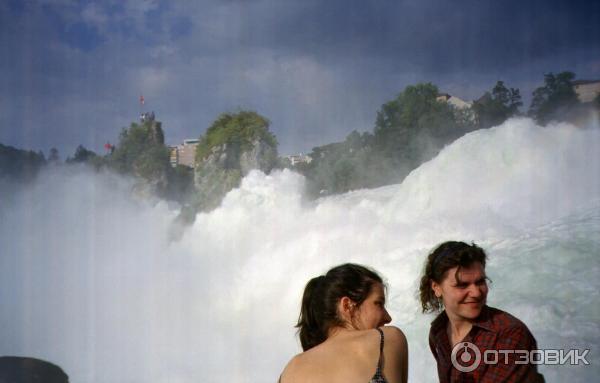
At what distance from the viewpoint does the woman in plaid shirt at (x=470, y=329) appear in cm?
119

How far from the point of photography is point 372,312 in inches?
46.3

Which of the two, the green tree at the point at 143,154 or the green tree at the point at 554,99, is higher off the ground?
the green tree at the point at 554,99

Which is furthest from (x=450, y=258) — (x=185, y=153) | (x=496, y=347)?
(x=185, y=153)

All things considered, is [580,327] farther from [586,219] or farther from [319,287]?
[319,287]

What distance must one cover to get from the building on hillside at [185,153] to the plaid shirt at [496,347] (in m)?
2.09

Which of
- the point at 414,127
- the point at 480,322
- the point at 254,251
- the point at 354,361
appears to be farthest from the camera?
the point at 414,127

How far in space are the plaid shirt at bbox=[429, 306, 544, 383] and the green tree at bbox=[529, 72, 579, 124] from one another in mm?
2108

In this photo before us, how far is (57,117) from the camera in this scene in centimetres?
306

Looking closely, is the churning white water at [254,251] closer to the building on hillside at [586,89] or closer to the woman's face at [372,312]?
the building on hillside at [586,89]

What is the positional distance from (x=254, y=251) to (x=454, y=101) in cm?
126

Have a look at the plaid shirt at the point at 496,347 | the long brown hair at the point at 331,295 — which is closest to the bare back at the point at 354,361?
the long brown hair at the point at 331,295

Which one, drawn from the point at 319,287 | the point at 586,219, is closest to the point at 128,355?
the point at 319,287

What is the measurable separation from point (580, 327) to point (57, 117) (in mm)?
2590

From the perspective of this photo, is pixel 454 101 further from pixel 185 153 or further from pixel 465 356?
pixel 465 356
